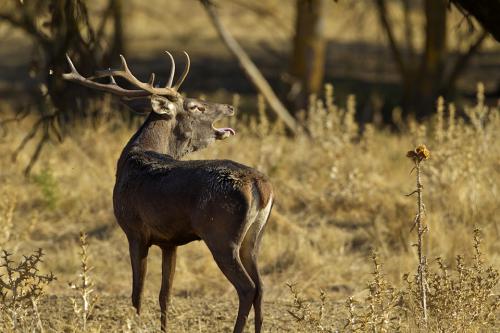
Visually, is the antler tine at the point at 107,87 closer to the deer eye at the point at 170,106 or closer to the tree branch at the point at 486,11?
Result: the deer eye at the point at 170,106

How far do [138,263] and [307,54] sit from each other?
9.05 meters

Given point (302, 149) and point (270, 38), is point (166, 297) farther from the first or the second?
point (270, 38)

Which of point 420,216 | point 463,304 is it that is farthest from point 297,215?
point 420,216

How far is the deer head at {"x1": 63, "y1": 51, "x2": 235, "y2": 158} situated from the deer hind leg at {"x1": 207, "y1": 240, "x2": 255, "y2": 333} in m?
1.51

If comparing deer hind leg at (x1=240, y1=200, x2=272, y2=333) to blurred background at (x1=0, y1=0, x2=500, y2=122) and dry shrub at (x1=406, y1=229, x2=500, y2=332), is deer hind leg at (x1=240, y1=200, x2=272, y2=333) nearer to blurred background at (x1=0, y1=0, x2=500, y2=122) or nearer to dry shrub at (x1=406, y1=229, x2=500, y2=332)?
dry shrub at (x1=406, y1=229, x2=500, y2=332)

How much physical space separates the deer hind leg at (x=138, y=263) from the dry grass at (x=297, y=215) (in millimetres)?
450

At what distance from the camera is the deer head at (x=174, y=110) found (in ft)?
23.7

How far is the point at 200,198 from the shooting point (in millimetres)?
6039

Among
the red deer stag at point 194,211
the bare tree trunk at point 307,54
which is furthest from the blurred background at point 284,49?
the red deer stag at point 194,211

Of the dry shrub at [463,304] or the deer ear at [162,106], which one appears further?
the deer ear at [162,106]

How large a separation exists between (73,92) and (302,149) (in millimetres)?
2710

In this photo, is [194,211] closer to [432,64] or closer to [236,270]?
[236,270]

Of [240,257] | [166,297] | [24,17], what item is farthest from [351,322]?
[24,17]

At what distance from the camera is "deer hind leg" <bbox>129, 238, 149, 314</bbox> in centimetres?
652
